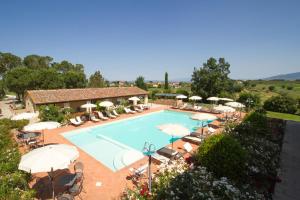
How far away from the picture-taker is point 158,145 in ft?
46.9

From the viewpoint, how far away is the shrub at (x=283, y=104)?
27.0m

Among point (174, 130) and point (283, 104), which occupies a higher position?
point (174, 130)

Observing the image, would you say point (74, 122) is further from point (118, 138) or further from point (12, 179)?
point (12, 179)

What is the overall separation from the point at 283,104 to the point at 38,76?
1784 inches

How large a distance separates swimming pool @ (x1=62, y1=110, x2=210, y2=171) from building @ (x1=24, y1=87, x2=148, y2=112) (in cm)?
810

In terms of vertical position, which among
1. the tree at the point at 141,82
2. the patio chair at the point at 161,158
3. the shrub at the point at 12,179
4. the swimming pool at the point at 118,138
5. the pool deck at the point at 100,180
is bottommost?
the swimming pool at the point at 118,138

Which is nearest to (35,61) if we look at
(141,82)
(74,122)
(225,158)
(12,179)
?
(141,82)

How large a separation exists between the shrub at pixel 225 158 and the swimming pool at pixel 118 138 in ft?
11.0

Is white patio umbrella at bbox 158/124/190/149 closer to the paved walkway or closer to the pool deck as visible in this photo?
the pool deck

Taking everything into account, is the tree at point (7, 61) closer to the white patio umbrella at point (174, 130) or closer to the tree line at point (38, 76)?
the tree line at point (38, 76)

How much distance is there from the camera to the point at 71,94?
24.9 meters

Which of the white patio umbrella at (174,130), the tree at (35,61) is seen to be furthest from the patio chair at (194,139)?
the tree at (35,61)

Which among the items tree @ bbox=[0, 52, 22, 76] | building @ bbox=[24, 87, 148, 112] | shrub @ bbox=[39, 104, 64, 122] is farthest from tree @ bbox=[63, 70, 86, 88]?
shrub @ bbox=[39, 104, 64, 122]

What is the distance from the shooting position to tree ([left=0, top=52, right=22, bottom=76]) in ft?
152
